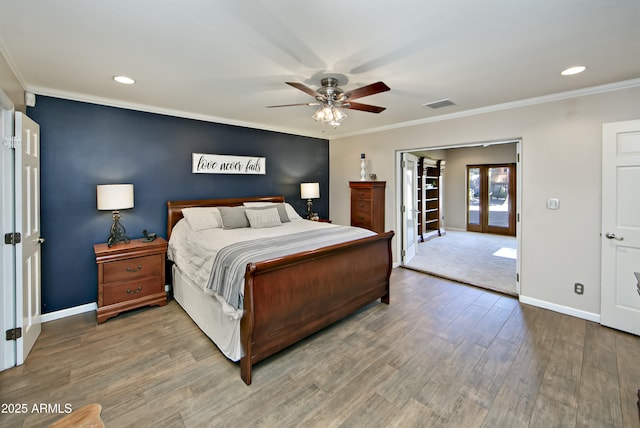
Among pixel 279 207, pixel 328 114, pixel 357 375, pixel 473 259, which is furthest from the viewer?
pixel 473 259

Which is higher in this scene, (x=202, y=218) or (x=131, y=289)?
(x=202, y=218)

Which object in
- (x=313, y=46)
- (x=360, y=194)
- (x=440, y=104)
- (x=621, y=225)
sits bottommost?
(x=621, y=225)

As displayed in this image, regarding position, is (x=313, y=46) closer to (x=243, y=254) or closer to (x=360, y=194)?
(x=243, y=254)

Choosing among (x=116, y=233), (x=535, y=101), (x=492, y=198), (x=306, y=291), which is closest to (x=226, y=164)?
(x=116, y=233)

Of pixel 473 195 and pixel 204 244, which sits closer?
pixel 204 244

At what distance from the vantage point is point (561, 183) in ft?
10.8

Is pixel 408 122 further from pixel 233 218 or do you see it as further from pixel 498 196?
pixel 498 196

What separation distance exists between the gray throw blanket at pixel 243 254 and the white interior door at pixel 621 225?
259 cm

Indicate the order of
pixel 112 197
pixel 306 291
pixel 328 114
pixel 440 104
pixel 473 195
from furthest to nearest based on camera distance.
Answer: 1. pixel 473 195
2. pixel 440 104
3. pixel 112 197
4. pixel 328 114
5. pixel 306 291

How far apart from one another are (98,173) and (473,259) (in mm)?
6238

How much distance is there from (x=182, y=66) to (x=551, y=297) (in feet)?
15.4

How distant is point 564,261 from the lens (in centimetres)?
333

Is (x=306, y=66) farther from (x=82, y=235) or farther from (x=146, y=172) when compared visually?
Answer: (x=82, y=235)

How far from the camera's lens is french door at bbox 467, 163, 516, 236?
7.91 meters
